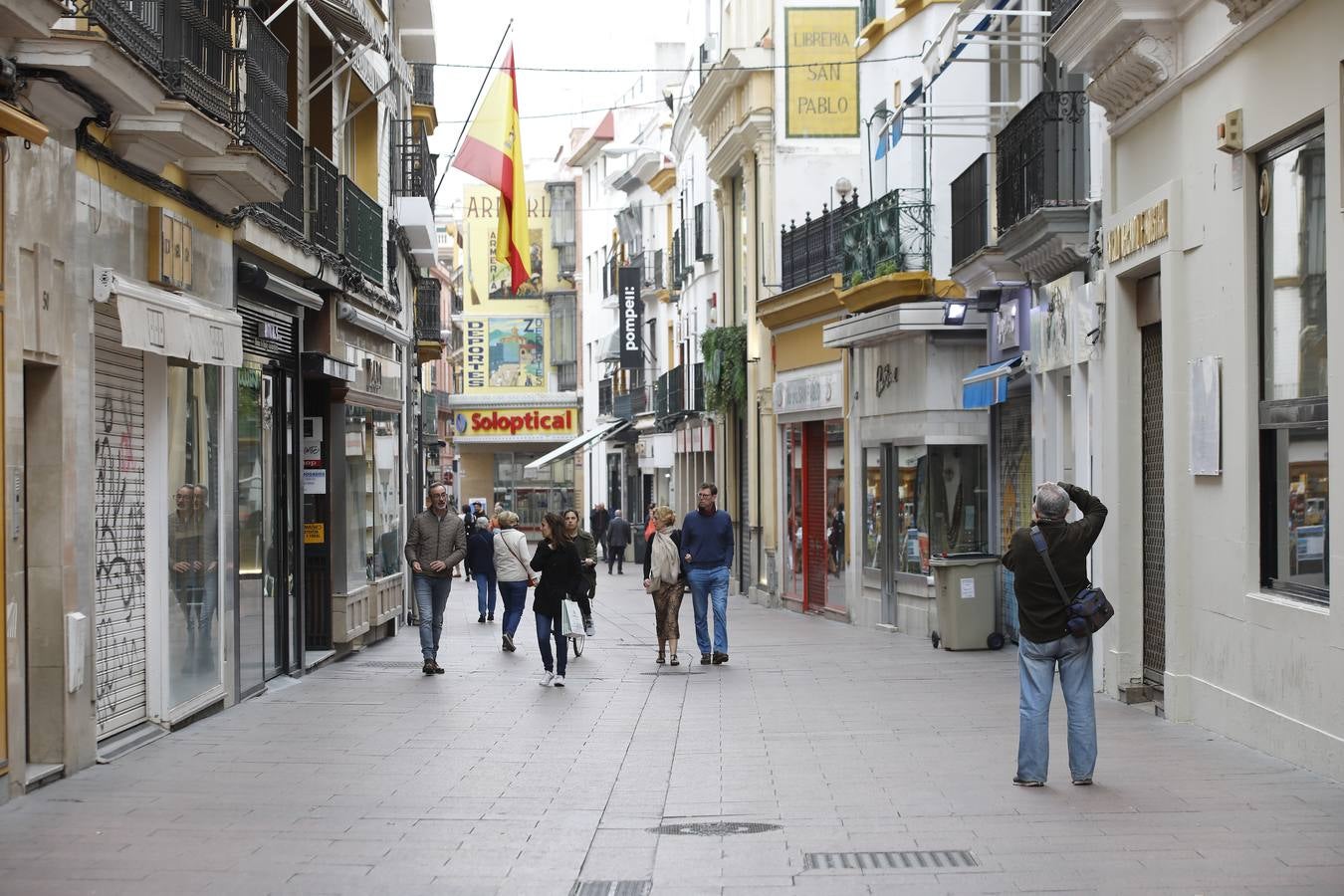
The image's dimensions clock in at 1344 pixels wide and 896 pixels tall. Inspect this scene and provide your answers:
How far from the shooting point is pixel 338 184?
20.6 m

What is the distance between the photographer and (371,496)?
23312 millimetres

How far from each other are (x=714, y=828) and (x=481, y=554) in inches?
775

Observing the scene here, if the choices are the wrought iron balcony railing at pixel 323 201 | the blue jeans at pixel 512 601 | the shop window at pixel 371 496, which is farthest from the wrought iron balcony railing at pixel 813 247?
the wrought iron balcony railing at pixel 323 201

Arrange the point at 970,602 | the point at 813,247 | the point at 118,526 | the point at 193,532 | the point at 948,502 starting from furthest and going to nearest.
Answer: the point at 813,247 < the point at 948,502 < the point at 970,602 < the point at 193,532 < the point at 118,526

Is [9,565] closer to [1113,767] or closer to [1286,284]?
[1113,767]

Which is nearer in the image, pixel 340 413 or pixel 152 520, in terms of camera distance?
pixel 152 520

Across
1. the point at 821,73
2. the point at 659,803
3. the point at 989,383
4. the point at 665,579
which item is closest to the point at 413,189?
the point at 821,73

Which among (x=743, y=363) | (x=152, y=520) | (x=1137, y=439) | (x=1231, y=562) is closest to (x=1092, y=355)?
(x=1137, y=439)

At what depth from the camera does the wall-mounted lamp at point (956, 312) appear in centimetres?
A: 2239

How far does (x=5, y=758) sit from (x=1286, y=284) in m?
8.14

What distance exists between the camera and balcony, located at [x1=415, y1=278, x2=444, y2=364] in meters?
35.8

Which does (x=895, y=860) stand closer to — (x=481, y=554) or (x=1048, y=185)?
(x=1048, y=185)

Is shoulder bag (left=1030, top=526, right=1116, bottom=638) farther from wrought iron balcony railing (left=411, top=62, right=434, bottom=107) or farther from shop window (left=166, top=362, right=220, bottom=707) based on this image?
wrought iron balcony railing (left=411, top=62, right=434, bottom=107)

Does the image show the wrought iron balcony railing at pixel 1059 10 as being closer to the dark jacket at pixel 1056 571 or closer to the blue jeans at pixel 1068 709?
the dark jacket at pixel 1056 571
